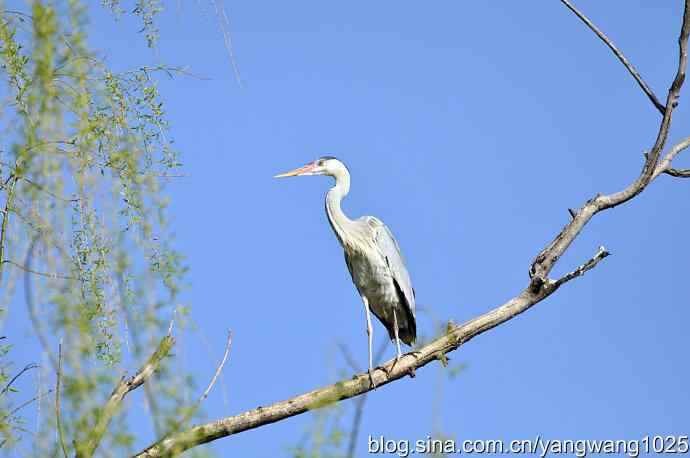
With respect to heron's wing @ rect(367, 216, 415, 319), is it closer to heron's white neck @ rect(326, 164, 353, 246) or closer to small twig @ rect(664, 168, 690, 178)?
heron's white neck @ rect(326, 164, 353, 246)

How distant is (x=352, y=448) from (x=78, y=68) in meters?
1.11

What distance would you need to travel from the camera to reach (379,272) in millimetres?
5113

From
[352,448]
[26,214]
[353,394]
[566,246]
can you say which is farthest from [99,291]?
[566,246]

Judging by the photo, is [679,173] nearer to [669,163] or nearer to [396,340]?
[669,163]

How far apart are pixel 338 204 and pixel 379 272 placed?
57 cm

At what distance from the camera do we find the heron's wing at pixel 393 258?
5117 mm

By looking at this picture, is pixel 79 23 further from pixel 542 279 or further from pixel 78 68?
pixel 542 279

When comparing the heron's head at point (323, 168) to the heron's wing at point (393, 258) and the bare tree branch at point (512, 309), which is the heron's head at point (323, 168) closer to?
the heron's wing at point (393, 258)

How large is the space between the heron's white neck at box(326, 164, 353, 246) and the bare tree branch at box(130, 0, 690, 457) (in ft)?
4.00

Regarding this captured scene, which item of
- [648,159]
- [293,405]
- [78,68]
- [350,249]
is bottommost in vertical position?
[293,405]

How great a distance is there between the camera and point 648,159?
13.9 feet

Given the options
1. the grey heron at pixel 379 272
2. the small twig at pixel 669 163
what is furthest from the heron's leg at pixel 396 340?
the small twig at pixel 669 163

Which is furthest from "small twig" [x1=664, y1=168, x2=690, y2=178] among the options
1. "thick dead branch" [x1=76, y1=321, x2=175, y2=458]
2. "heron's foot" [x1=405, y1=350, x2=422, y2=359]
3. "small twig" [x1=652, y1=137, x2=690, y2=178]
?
"thick dead branch" [x1=76, y1=321, x2=175, y2=458]

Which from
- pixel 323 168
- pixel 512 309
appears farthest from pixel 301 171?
pixel 512 309
